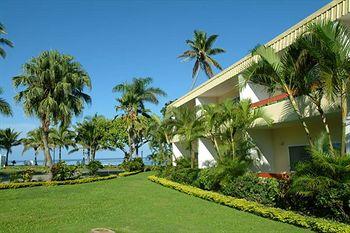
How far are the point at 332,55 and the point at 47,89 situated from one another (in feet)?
80.8

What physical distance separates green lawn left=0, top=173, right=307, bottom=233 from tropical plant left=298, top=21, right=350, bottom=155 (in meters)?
3.87

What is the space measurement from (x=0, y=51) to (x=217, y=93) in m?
16.0

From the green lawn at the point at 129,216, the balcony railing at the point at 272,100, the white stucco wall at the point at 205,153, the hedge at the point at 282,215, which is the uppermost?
Answer: the balcony railing at the point at 272,100

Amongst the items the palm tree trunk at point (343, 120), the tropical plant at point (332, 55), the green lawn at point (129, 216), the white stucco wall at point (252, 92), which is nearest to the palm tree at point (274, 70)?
the palm tree trunk at point (343, 120)

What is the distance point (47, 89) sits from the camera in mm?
29219

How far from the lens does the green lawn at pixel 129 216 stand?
9.84 meters

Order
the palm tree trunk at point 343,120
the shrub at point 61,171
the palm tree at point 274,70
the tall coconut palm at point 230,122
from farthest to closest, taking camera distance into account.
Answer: the shrub at point 61,171 < the tall coconut palm at point 230,122 < the palm tree at point 274,70 < the palm tree trunk at point 343,120

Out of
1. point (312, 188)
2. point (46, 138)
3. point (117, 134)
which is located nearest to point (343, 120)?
point (312, 188)

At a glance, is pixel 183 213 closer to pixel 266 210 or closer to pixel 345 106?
pixel 266 210

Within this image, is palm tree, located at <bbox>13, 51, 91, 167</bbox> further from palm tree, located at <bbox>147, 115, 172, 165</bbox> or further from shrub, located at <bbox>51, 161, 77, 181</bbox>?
palm tree, located at <bbox>147, 115, 172, 165</bbox>

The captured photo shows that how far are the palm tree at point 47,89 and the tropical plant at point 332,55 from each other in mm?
22278

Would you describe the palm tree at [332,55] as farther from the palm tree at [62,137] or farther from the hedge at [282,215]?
the palm tree at [62,137]

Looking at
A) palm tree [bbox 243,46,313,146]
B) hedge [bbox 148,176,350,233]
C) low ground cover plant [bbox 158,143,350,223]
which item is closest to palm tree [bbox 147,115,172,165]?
hedge [bbox 148,176,350,233]

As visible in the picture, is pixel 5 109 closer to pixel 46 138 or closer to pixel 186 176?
pixel 46 138
